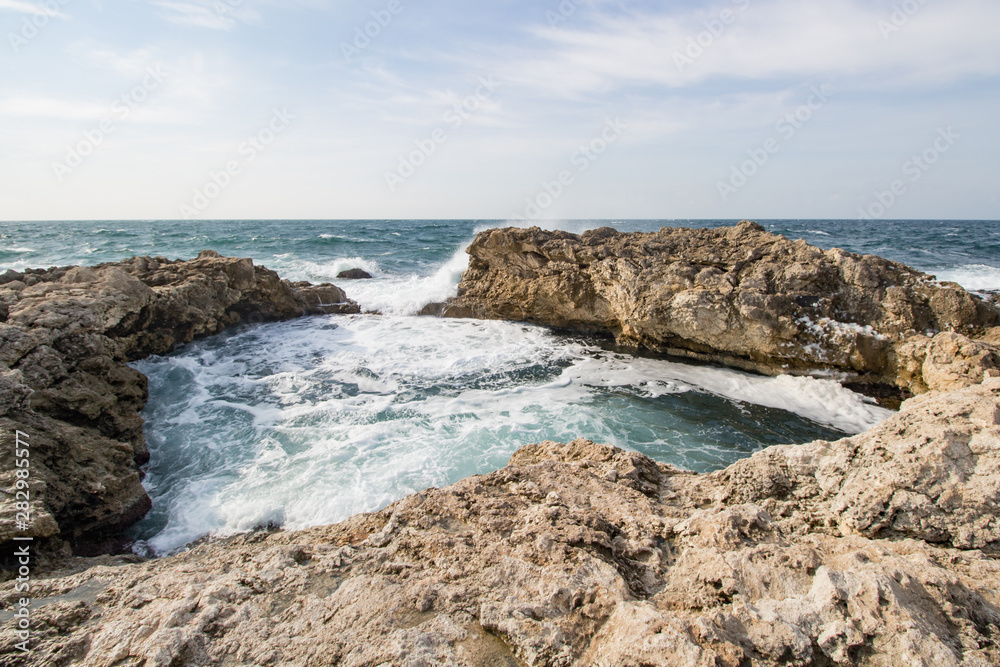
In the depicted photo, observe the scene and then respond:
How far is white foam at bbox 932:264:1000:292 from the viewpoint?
1349 cm

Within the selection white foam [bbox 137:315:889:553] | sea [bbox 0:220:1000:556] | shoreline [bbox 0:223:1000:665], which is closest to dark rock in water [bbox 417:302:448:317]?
sea [bbox 0:220:1000:556]

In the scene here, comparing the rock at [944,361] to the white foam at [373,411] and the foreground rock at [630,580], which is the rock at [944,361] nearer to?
the white foam at [373,411]

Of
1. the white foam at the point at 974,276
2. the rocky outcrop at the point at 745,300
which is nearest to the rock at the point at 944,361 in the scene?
the rocky outcrop at the point at 745,300

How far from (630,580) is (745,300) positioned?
6588mm

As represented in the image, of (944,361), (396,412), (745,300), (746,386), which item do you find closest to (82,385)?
(396,412)

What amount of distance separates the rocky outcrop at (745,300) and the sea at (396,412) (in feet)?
1.54

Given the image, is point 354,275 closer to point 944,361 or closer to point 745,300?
point 745,300

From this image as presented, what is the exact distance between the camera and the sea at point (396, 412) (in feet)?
14.4

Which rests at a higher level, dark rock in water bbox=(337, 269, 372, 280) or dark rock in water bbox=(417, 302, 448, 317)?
dark rock in water bbox=(337, 269, 372, 280)

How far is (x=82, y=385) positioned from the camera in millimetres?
4820

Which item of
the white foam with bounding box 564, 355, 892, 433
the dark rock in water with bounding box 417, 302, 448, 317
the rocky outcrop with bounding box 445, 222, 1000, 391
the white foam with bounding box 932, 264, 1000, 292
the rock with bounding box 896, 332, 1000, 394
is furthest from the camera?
the white foam with bounding box 932, 264, 1000, 292

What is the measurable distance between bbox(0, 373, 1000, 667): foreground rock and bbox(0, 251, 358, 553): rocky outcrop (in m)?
1.67

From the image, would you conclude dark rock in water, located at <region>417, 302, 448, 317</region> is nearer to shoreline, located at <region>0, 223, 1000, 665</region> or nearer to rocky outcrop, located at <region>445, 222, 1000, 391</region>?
rocky outcrop, located at <region>445, 222, 1000, 391</region>

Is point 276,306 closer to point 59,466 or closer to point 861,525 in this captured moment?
point 59,466
